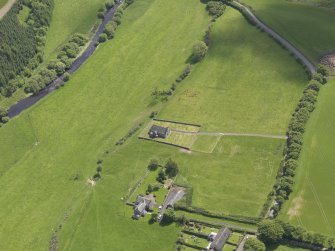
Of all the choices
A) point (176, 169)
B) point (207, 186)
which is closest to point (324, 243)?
point (207, 186)

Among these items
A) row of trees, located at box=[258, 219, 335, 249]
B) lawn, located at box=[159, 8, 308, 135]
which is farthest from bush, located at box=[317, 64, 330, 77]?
row of trees, located at box=[258, 219, 335, 249]

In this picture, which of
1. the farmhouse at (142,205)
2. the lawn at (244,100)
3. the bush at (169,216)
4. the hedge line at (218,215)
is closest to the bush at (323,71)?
the lawn at (244,100)

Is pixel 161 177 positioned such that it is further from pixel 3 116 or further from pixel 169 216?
pixel 3 116

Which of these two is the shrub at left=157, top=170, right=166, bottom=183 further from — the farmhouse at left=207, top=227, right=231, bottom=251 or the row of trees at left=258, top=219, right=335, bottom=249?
the row of trees at left=258, top=219, right=335, bottom=249

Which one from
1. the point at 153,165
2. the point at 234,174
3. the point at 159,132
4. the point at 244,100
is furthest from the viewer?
the point at 244,100

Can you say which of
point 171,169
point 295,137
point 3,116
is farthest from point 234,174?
point 3,116

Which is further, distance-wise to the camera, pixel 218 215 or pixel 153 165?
pixel 153 165
